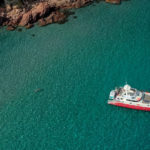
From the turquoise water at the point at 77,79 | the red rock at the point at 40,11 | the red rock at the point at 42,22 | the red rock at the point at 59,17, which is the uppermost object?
the red rock at the point at 40,11

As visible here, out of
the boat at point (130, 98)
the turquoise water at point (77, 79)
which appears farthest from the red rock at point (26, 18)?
the boat at point (130, 98)

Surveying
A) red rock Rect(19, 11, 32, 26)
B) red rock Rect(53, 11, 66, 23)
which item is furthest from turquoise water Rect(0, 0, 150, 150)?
red rock Rect(19, 11, 32, 26)

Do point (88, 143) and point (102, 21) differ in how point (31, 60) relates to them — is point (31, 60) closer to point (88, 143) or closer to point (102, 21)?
point (102, 21)

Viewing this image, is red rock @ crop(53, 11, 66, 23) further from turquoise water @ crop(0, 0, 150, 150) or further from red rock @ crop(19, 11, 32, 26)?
red rock @ crop(19, 11, 32, 26)

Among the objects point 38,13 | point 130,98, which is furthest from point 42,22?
point 130,98

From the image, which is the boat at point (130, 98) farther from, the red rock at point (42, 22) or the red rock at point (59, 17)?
the red rock at point (42, 22)

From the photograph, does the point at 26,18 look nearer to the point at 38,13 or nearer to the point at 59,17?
the point at 38,13

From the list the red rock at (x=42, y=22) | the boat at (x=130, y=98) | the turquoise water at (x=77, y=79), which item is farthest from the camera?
the red rock at (x=42, y=22)
